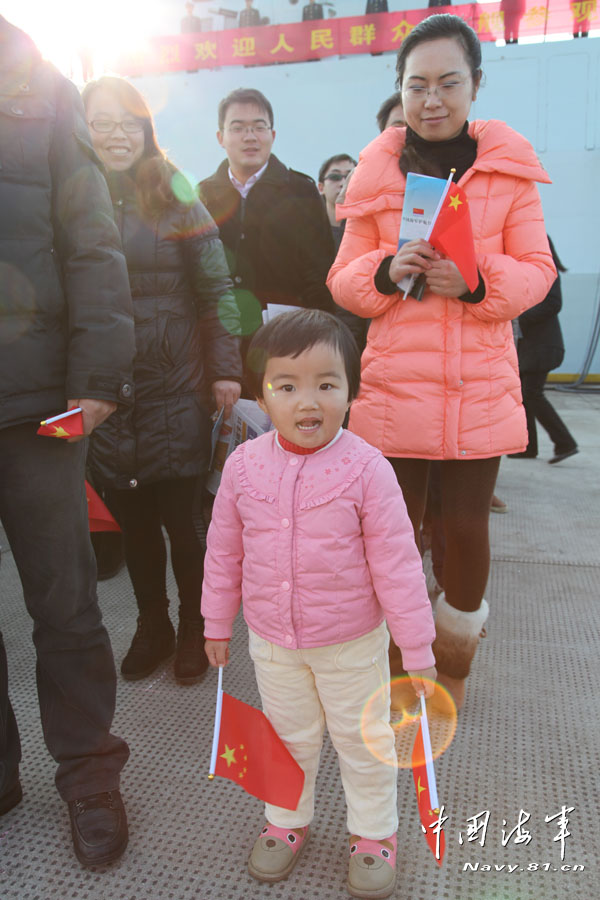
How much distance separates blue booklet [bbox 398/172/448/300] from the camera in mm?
1519

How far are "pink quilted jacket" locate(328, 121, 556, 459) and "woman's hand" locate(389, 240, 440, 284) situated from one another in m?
0.09

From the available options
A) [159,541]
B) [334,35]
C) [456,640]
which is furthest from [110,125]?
[334,35]

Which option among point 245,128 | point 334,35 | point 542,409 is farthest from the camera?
point 334,35

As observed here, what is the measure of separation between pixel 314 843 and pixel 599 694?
41.2 inches

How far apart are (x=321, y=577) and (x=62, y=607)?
0.60m

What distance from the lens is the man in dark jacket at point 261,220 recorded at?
2.60 metres

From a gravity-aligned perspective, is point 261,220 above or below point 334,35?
below

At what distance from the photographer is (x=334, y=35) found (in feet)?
Answer: 29.9

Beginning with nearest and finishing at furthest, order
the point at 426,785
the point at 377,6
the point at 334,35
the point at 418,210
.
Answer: the point at 426,785
the point at 418,210
the point at 334,35
the point at 377,6

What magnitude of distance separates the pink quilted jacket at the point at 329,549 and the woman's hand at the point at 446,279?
552mm

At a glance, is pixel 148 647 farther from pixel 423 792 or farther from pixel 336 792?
pixel 423 792

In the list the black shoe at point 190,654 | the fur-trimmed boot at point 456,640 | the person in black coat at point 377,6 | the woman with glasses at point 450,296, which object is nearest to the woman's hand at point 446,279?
the woman with glasses at point 450,296

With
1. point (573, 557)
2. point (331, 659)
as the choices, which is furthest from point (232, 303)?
point (573, 557)

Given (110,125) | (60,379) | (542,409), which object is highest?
(110,125)
